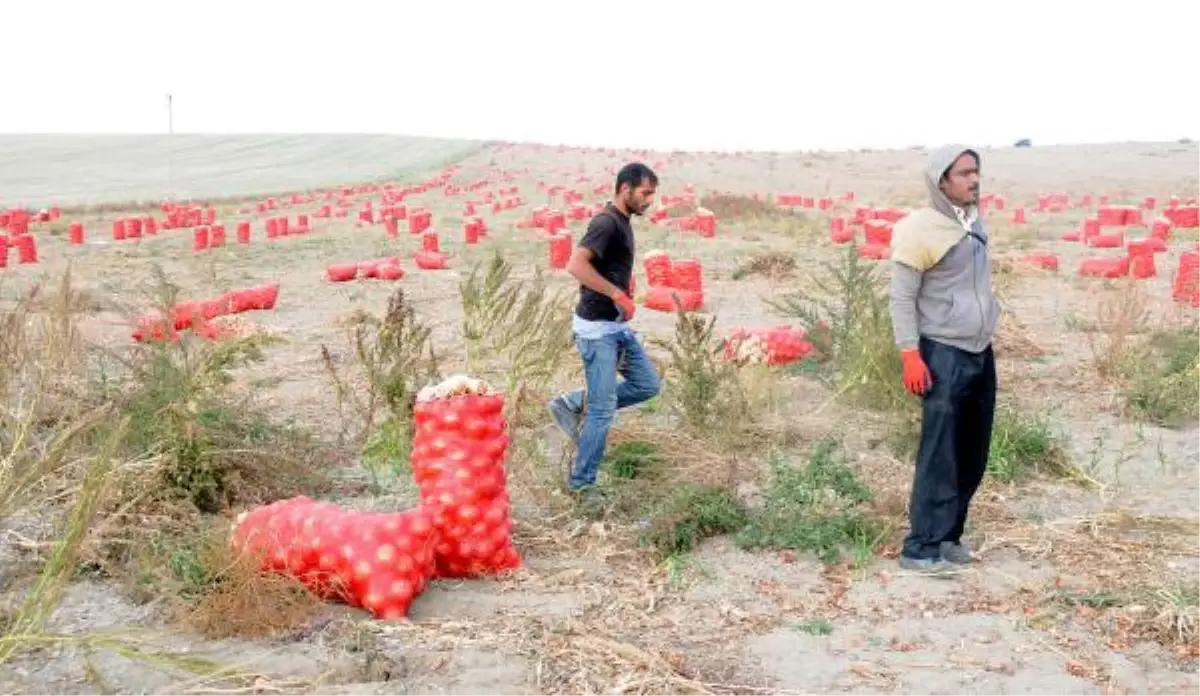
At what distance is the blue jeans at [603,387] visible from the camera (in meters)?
5.05

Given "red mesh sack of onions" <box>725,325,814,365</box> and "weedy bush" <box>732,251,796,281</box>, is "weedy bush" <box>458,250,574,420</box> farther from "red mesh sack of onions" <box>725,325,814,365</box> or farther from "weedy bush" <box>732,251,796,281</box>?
"weedy bush" <box>732,251,796,281</box>

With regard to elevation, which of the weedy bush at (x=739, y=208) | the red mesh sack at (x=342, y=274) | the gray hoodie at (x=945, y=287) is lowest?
the red mesh sack at (x=342, y=274)

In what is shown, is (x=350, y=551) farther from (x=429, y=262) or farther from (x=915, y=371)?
(x=429, y=262)

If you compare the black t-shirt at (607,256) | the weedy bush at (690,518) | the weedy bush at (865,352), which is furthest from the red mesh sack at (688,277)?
the weedy bush at (690,518)

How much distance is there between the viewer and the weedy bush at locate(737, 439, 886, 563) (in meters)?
4.64

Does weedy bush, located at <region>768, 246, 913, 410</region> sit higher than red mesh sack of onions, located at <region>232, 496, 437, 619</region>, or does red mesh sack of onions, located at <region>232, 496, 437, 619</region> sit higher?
weedy bush, located at <region>768, 246, 913, 410</region>

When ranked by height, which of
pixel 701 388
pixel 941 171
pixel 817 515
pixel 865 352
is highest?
pixel 941 171

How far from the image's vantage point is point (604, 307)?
5.03 meters

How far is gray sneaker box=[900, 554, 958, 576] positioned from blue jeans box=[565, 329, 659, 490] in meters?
1.43

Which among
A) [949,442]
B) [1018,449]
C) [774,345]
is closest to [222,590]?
[949,442]

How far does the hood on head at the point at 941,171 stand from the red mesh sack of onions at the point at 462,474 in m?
1.84

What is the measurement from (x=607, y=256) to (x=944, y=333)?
4.89 feet

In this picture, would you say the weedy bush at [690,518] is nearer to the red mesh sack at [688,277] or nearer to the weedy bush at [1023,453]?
the weedy bush at [1023,453]

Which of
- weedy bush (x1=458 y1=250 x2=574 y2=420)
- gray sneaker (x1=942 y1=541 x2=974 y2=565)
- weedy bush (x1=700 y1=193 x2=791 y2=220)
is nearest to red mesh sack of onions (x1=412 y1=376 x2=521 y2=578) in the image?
weedy bush (x1=458 y1=250 x2=574 y2=420)
